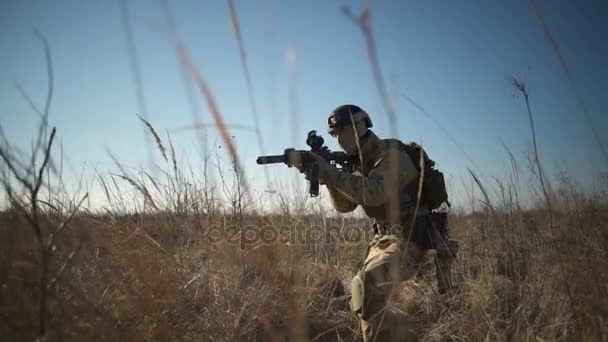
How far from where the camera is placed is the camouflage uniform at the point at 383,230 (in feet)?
5.69

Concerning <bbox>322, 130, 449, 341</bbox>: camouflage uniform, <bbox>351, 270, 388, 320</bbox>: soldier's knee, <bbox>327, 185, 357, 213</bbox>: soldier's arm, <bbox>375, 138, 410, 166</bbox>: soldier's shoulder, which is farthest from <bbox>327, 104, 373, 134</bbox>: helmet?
<bbox>351, 270, 388, 320</bbox>: soldier's knee

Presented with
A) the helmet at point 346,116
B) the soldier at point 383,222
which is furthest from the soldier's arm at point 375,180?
the helmet at point 346,116

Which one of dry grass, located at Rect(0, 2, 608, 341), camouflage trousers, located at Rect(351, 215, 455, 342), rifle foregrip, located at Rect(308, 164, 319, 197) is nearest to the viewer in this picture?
dry grass, located at Rect(0, 2, 608, 341)

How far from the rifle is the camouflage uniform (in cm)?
9

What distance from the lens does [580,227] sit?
212cm

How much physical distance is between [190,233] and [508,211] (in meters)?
2.02

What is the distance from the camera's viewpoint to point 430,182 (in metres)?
2.42

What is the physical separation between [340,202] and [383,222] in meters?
0.54

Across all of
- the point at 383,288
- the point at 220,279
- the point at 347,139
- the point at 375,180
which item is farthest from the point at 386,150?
the point at 220,279

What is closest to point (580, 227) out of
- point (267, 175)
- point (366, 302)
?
point (366, 302)

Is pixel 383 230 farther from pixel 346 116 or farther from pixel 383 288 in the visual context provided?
pixel 346 116

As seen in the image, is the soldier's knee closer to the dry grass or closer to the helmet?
the dry grass

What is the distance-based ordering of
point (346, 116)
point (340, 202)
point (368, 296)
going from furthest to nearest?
1. point (340, 202)
2. point (346, 116)
3. point (368, 296)

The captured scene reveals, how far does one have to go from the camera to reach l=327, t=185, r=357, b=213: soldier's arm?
2.90m
